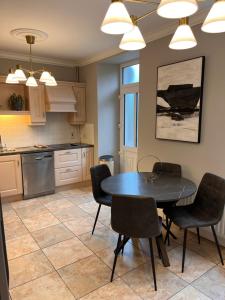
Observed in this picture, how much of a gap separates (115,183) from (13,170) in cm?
220

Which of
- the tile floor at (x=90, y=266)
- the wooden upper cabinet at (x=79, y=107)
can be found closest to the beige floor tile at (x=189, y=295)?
the tile floor at (x=90, y=266)

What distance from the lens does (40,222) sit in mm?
3164

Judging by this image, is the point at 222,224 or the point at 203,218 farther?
the point at 222,224

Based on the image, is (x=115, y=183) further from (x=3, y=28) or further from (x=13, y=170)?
(x=3, y=28)

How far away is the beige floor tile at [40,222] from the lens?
3.03 meters

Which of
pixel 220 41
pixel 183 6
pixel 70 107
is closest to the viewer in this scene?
pixel 183 6

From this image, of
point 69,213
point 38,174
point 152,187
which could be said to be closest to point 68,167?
point 38,174

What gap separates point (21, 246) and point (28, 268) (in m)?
0.43

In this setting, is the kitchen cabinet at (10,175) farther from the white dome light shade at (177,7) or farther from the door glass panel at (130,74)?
the white dome light shade at (177,7)

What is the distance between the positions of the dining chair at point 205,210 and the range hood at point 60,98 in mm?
2863

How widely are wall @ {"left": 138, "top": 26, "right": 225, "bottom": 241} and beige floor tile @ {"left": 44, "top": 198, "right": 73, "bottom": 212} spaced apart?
167 centimetres

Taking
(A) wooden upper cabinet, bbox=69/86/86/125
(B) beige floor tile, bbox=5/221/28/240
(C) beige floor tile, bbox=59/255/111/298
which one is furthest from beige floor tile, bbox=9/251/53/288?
(A) wooden upper cabinet, bbox=69/86/86/125

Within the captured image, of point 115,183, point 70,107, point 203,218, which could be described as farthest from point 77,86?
point 203,218

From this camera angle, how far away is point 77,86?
461 cm
